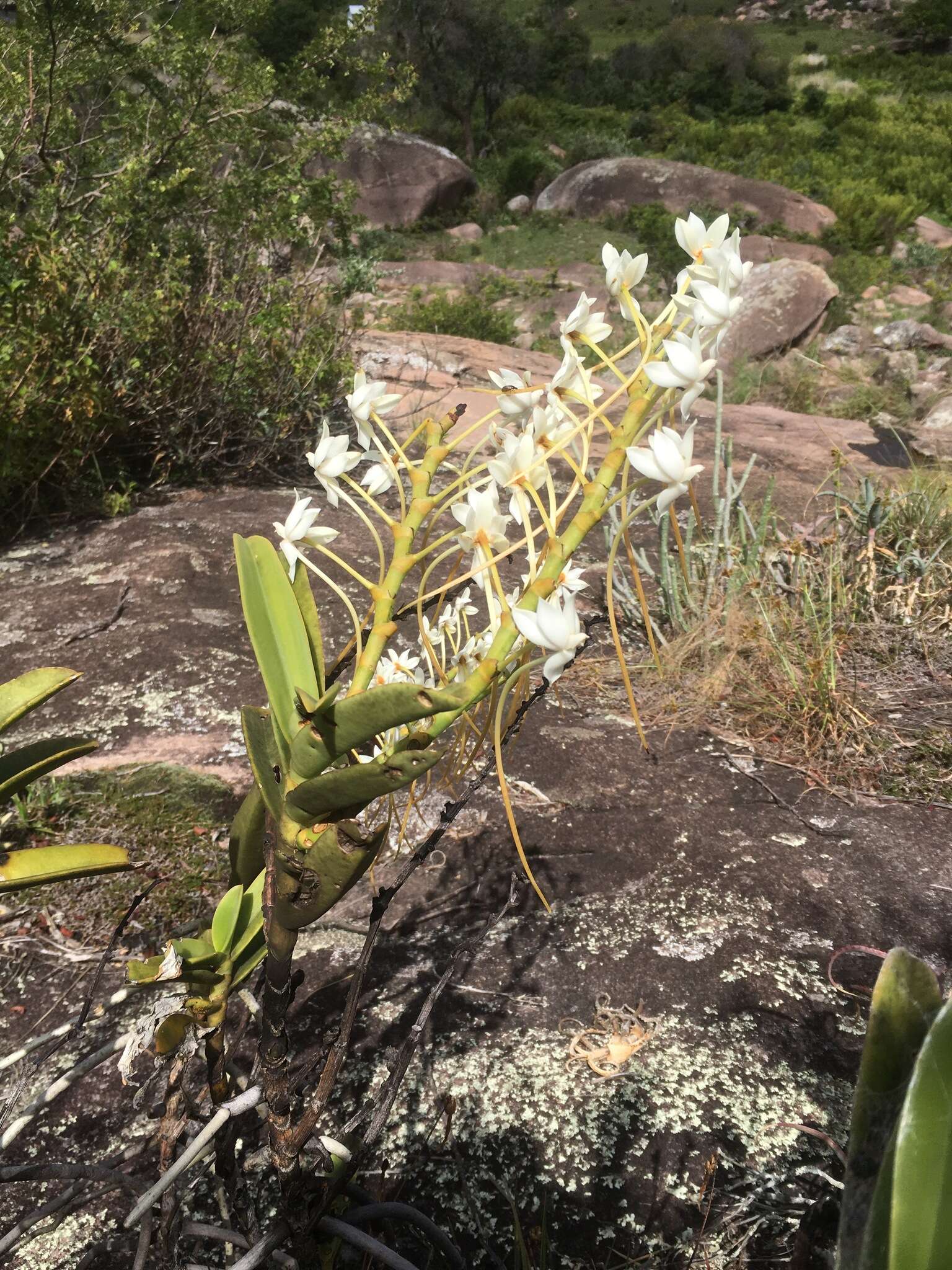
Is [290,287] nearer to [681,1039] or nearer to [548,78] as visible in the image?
[681,1039]

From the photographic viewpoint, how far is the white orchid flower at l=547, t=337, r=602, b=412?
25.5 inches

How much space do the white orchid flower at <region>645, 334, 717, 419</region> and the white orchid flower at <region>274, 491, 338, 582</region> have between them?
0.89ft

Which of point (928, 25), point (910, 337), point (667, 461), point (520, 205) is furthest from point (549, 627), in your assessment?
point (928, 25)

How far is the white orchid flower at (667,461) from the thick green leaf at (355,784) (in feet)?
0.78

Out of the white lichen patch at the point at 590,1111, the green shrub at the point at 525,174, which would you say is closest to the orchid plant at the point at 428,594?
the white lichen patch at the point at 590,1111

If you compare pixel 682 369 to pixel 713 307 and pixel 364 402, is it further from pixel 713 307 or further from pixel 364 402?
pixel 364 402

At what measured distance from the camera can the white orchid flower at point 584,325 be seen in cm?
67

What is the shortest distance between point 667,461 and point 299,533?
0.30 meters

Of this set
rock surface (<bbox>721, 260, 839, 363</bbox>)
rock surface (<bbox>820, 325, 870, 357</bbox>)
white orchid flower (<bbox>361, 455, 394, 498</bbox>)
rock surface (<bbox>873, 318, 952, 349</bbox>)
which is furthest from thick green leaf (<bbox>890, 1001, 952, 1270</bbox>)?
rock surface (<bbox>873, 318, 952, 349</bbox>)

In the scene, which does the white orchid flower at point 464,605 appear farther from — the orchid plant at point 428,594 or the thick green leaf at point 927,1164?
the thick green leaf at point 927,1164

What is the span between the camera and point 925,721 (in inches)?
92.1

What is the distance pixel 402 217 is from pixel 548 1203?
19698 millimetres

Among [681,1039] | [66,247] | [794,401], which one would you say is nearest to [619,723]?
[681,1039]

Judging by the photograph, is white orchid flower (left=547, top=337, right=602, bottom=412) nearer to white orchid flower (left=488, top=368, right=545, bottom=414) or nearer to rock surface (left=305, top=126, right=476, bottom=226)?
white orchid flower (left=488, top=368, right=545, bottom=414)
